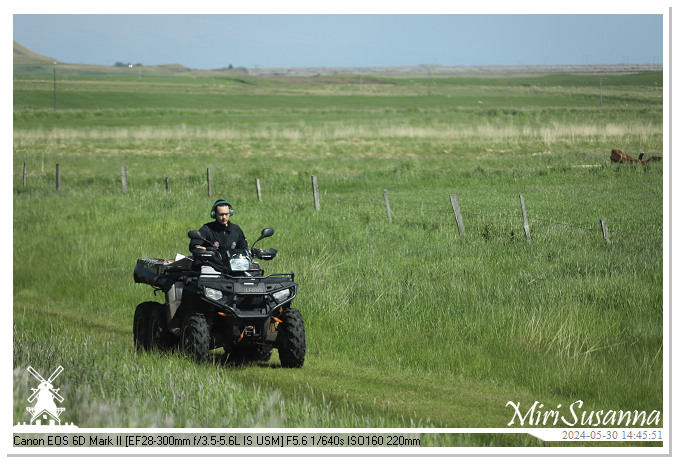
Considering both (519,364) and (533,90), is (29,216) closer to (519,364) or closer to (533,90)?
(519,364)

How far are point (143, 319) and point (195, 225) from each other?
10415 mm

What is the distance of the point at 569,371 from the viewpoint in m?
9.08

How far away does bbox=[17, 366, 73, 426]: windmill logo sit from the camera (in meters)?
6.37

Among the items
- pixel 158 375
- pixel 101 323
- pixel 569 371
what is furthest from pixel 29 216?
pixel 569 371

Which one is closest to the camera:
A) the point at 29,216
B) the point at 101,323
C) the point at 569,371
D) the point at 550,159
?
the point at 569,371

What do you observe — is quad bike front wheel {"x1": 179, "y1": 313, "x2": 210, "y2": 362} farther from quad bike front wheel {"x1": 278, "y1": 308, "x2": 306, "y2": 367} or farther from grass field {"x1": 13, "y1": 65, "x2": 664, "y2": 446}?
quad bike front wheel {"x1": 278, "y1": 308, "x2": 306, "y2": 367}

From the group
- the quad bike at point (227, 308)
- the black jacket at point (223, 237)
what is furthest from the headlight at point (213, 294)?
the black jacket at point (223, 237)

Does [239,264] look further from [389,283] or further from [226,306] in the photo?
[389,283]

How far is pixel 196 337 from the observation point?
29.9ft

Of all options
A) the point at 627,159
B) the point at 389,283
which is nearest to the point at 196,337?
the point at 389,283

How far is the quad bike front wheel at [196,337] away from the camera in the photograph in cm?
909

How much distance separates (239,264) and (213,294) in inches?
19.5

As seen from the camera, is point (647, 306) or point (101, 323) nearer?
point (647, 306)

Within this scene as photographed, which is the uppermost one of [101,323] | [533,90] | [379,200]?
[533,90]
